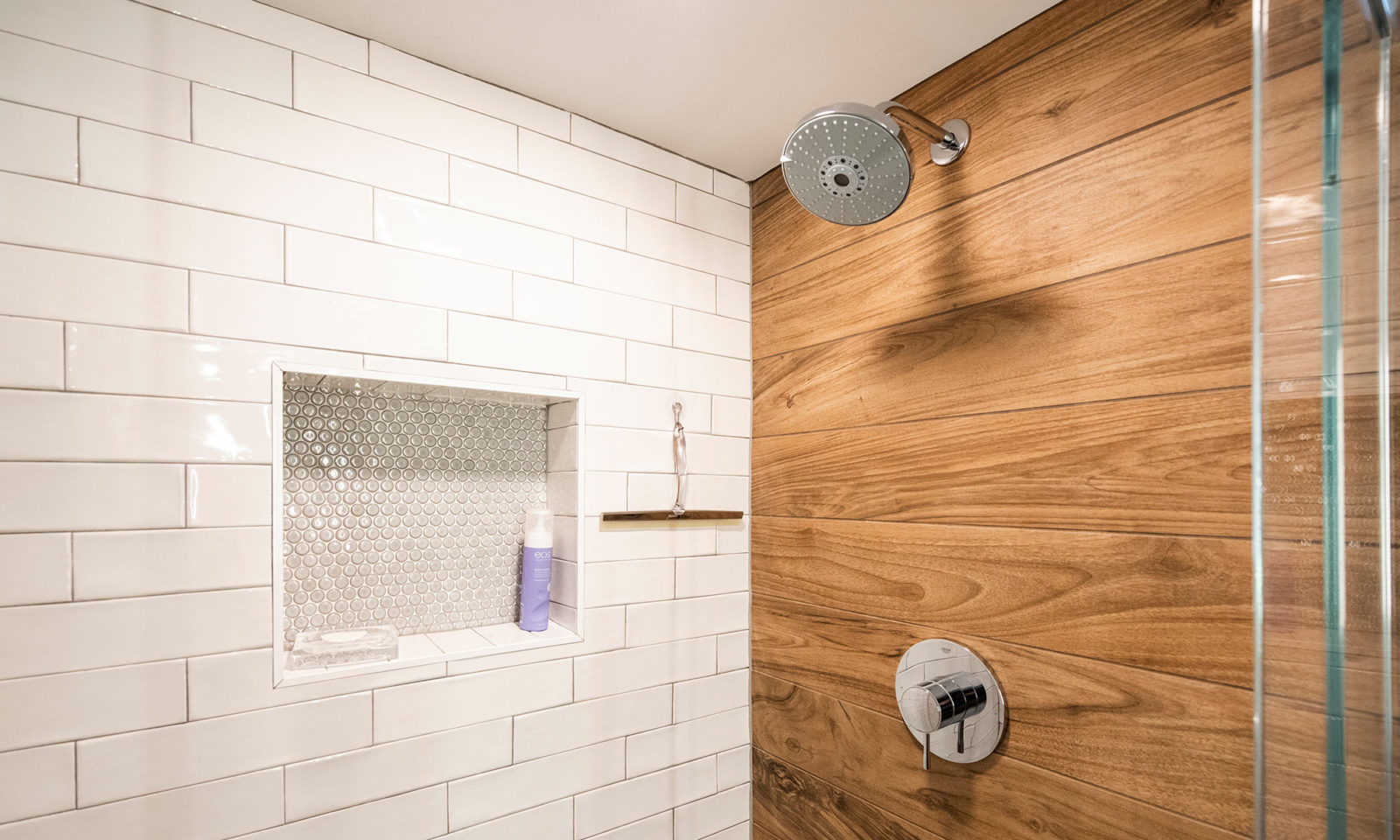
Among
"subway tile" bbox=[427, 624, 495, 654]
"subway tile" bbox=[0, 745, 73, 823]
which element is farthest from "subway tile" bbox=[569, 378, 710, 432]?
"subway tile" bbox=[0, 745, 73, 823]

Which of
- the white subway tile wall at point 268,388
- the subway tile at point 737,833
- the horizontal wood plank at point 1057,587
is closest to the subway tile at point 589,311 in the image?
Result: the white subway tile wall at point 268,388

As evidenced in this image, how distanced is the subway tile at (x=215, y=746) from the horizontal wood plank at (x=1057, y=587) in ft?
2.96

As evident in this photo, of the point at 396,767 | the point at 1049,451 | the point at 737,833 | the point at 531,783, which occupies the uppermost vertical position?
the point at 1049,451

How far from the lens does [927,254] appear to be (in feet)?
4.10

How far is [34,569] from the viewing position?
88 centimetres

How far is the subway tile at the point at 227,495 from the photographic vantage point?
982 mm

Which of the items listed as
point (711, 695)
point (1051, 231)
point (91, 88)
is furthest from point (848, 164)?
point (711, 695)

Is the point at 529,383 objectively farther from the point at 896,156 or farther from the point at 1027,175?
the point at 1027,175

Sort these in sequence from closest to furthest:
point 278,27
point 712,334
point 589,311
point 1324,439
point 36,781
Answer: point 1324,439
point 36,781
point 278,27
point 589,311
point 712,334

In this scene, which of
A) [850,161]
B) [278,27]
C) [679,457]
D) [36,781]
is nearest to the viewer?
[36,781]

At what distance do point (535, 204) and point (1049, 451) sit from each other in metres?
1.02

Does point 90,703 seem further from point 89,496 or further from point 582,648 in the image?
point 582,648

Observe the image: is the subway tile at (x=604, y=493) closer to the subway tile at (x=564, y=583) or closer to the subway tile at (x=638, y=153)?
the subway tile at (x=564, y=583)

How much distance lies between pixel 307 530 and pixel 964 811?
1.21 meters
